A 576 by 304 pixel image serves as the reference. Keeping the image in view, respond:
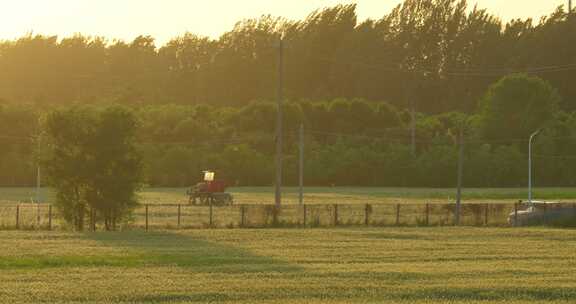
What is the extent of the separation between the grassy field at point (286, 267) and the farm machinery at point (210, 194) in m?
25.8

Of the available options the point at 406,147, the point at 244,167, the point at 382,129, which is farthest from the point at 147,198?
the point at 382,129

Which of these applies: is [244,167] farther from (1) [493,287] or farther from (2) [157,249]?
(1) [493,287]

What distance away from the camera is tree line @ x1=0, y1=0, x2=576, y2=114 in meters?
150

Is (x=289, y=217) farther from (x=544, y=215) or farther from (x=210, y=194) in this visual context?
(x=210, y=194)

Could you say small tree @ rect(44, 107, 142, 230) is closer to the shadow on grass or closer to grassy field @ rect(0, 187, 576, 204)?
the shadow on grass

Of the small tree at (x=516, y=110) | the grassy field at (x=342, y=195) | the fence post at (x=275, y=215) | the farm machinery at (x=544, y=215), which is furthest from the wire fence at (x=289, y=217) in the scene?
the small tree at (x=516, y=110)

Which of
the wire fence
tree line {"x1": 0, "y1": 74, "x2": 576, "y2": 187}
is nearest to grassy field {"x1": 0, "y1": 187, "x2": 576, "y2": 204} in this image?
tree line {"x1": 0, "y1": 74, "x2": 576, "y2": 187}

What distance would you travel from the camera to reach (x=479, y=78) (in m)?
151

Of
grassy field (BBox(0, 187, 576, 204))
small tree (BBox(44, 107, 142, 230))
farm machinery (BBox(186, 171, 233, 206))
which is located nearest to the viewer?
small tree (BBox(44, 107, 142, 230))

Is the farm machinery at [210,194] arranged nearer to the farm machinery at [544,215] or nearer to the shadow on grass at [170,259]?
the farm machinery at [544,215]

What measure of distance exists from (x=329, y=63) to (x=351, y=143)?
44.2m

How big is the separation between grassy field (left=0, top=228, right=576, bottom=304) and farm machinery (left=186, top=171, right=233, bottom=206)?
25.8 m

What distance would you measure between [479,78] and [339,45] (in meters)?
20.6

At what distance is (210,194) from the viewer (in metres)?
74.9
